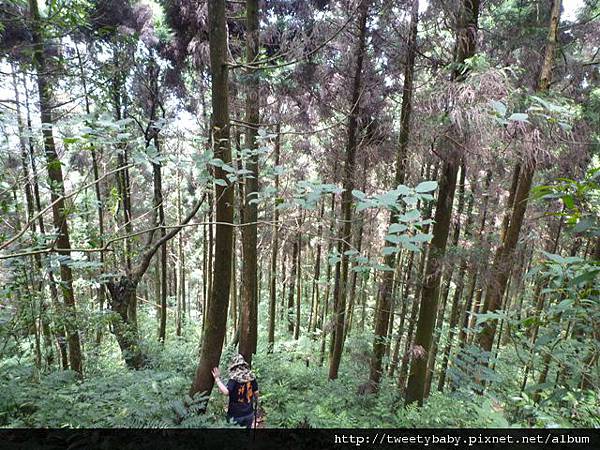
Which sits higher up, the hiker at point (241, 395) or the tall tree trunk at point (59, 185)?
the tall tree trunk at point (59, 185)

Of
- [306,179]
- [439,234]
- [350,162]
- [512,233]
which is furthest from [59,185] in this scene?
[512,233]

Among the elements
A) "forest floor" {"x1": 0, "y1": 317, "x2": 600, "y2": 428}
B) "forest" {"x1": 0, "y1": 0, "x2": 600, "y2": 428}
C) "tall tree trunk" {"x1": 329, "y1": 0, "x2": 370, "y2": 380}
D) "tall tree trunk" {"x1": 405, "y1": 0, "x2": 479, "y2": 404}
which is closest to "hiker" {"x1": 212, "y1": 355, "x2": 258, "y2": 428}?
"forest" {"x1": 0, "y1": 0, "x2": 600, "y2": 428}

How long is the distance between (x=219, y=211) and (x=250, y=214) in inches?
125

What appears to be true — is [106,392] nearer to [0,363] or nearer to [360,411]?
[0,363]

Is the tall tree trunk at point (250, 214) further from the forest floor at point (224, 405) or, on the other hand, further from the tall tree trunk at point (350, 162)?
the tall tree trunk at point (350, 162)

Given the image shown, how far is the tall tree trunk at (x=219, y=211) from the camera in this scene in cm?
323

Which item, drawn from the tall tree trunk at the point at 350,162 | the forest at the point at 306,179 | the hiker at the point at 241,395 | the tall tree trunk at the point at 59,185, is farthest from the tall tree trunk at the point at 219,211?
the tall tree trunk at the point at 350,162

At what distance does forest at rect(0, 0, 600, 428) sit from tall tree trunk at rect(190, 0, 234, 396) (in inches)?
0.9

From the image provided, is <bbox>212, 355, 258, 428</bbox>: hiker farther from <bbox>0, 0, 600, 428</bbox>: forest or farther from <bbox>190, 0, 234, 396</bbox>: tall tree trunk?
<bbox>190, 0, 234, 396</bbox>: tall tree trunk

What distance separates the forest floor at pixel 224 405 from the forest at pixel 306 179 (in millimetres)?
42

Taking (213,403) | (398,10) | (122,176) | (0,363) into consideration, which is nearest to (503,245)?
(398,10)

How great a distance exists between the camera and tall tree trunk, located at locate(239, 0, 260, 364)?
18.5ft

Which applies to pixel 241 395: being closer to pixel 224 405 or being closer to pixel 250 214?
pixel 224 405

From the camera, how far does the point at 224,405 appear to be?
5.53m
